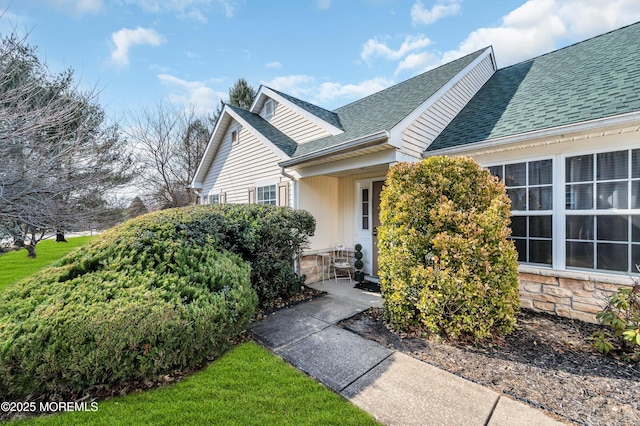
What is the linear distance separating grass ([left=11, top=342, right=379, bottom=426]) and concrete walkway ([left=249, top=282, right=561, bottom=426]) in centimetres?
22

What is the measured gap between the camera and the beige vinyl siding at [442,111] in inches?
209

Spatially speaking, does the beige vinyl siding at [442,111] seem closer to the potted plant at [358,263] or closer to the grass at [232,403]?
the potted plant at [358,263]

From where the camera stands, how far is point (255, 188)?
8.19 m

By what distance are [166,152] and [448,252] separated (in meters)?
19.0

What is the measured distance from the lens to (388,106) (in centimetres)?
674

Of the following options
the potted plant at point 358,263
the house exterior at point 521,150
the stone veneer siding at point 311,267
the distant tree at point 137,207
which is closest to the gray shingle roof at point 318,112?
the house exterior at point 521,150

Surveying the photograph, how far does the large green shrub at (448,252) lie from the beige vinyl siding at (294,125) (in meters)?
3.84

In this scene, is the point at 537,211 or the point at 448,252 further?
the point at 537,211

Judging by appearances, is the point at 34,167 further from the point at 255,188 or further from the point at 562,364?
the point at 562,364

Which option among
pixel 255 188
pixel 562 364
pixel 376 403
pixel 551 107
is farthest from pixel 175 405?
pixel 551 107

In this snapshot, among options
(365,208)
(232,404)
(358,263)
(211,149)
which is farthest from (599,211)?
(211,149)

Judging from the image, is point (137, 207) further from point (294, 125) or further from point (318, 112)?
point (318, 112)

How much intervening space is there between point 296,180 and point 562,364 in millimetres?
5561

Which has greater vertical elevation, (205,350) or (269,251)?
(269,251)
